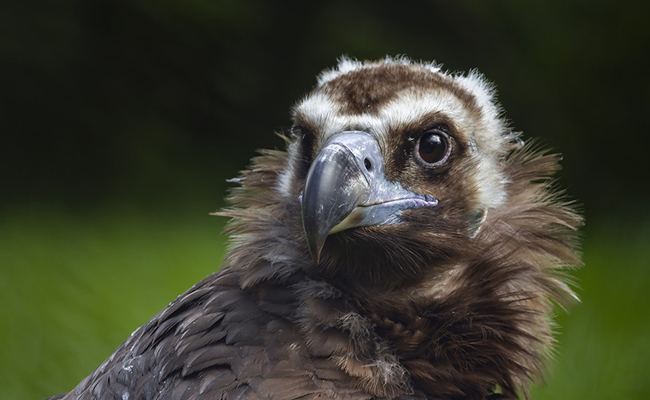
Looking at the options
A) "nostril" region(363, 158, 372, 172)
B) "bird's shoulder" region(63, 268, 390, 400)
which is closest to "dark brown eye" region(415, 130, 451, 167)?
"nostril" region(363, 158, 372, 172)

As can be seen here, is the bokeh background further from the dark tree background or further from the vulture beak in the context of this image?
the vulture beak

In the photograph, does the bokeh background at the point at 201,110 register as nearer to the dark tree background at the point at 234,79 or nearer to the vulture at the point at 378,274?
the dark tree background at the point at 234,79

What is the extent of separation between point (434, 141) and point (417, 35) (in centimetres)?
272

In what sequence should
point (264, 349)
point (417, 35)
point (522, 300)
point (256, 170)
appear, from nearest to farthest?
point (264, 349)
point (522, 300)
point (256, 170)
point (417, 35)

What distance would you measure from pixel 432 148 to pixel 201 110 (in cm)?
292

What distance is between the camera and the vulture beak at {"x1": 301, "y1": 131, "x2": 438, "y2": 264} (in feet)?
5.57

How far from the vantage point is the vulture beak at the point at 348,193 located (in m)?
1.70

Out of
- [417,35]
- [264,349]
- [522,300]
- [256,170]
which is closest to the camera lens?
[264,349]

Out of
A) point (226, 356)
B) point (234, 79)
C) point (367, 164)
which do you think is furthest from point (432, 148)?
point (234, 79)

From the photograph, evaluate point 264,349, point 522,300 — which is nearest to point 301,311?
point 264,349

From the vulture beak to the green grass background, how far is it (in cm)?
192

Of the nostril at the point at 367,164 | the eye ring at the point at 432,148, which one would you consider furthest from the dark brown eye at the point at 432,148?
the nostril at the point at 367,164

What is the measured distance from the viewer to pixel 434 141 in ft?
6.44

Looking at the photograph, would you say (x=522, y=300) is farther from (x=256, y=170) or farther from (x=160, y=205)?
(x=160, y=205)
